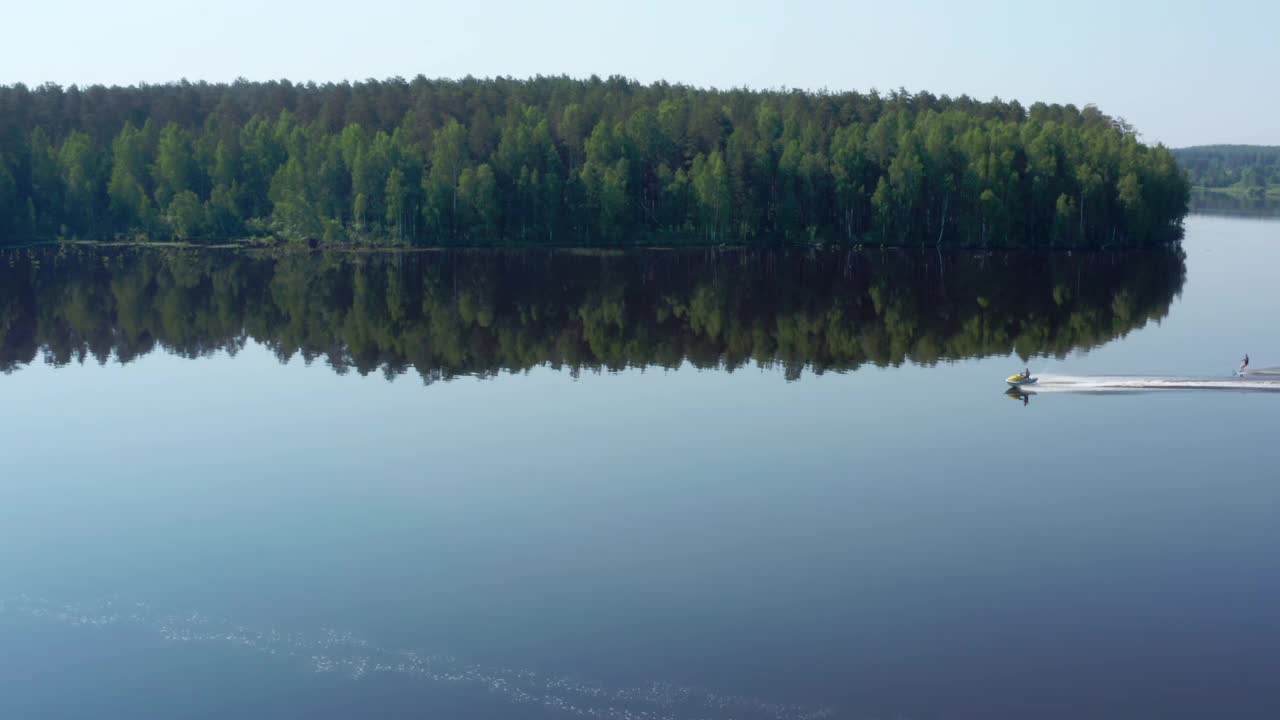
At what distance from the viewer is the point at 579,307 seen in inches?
3674

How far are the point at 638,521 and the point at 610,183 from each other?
4697 inches

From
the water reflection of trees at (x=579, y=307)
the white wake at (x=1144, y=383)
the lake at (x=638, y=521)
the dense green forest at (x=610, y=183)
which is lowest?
the lake at (x=638, y=521)

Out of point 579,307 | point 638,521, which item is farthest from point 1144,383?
point 579,307

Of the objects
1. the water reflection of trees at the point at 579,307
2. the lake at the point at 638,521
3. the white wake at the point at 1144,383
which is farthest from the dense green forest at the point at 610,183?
the white wake at the point at 1144,383

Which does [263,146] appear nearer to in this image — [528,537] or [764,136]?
[764,136]

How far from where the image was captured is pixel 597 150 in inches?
6314

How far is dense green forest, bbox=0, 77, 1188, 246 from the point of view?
15400 cm

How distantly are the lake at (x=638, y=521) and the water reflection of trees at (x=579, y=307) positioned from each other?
852mm

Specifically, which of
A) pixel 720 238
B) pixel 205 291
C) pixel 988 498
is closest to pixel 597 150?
pixel 720 238

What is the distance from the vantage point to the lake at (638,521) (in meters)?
29.3

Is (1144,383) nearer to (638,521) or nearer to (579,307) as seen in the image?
(638,521)

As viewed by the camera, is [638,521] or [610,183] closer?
[638,521]

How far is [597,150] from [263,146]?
2101 inches

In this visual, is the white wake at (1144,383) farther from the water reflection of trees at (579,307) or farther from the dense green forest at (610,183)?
the dense green forest at (610,183)
